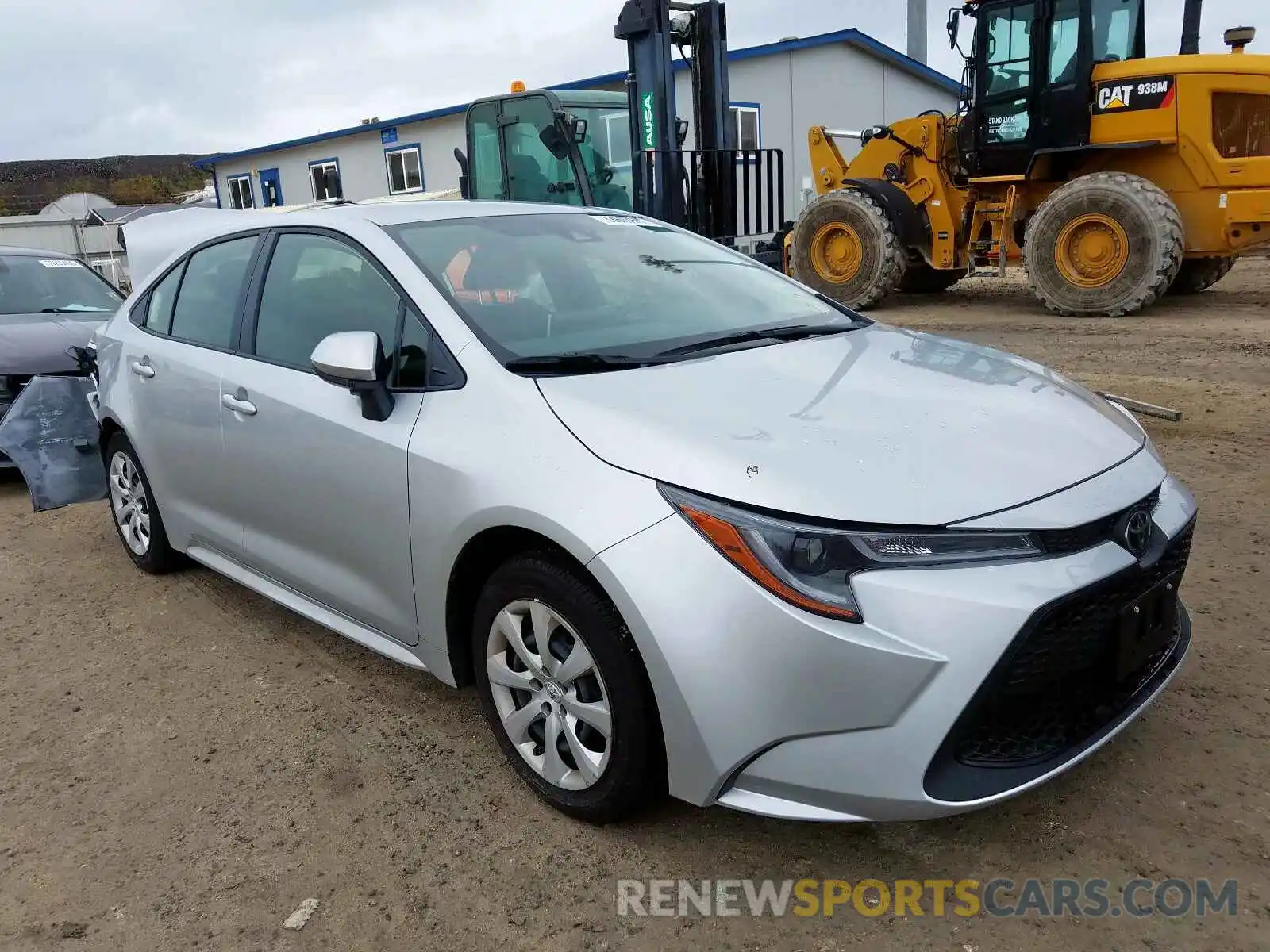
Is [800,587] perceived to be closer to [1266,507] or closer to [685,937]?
[685,937]

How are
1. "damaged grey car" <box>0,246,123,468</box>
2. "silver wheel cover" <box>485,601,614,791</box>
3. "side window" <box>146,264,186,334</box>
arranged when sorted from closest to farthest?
"silver wheel cover" <box>485,601,614,791</box>
"side window" <box>146,264,186,334</box>
"damaged grey car" <box>0,246,123,468</box>

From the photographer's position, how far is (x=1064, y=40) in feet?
32.8

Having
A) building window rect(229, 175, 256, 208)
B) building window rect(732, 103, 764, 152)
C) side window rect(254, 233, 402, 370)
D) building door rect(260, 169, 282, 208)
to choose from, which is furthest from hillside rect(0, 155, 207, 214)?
side window rect(254, 233, 402, 370)

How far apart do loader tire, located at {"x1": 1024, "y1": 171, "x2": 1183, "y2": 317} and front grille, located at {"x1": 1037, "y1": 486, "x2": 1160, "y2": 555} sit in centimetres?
858

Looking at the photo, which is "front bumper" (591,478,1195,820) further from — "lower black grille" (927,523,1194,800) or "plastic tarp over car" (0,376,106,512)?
"plastic tarp over car" (0,376,106,512)

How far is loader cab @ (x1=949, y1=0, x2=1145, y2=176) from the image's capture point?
991cm

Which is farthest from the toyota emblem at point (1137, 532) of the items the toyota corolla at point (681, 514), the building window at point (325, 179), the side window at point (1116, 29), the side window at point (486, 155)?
the building window at point (325, 179)


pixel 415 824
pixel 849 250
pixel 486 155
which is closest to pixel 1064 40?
pixel 849 250

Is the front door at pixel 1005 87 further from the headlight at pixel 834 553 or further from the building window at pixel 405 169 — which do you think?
the building window at pixel 405 169

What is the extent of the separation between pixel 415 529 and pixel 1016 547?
5.08 ft

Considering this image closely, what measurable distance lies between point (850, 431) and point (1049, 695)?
28.6 inches

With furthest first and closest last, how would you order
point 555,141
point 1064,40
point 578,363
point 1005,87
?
point 1005,87, point 1064,40, point 555,141, point 578,363

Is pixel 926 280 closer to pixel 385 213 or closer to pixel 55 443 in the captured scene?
pixel 55 443

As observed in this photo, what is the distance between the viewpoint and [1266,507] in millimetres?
4434
